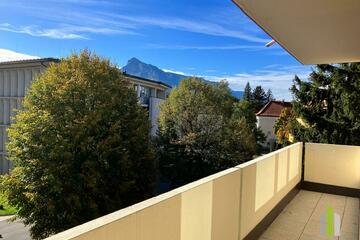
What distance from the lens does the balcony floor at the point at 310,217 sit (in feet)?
12.5

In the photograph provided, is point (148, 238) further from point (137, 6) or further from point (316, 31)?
point (137, 6)

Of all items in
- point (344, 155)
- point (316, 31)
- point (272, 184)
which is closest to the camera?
point (316, 31)

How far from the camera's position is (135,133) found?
13148 mm

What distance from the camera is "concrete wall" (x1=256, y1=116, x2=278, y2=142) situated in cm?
3675

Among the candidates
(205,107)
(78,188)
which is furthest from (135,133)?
(205,107)

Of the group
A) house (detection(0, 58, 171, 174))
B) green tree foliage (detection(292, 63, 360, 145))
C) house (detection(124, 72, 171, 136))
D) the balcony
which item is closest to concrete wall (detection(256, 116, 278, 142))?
house (detection(124, 72, 171, 136))

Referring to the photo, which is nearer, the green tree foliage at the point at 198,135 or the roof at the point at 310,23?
the roof at the point at 310,23

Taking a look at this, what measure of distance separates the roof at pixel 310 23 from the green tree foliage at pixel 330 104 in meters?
8.09

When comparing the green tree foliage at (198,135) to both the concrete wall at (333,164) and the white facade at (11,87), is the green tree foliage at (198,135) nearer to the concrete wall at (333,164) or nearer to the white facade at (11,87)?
the white facade at (11,87)

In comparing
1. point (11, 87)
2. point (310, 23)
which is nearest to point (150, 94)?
point (11, 87)

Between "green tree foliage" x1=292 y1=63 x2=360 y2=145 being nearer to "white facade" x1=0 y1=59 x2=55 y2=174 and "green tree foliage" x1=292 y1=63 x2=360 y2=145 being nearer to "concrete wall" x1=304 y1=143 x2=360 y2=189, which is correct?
"concrete wall" x1=304 y1=143 x2=360 y2=189

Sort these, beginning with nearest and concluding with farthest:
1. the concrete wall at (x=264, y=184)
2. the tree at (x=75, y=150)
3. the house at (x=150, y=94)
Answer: the concrete wall at (x=264, y=184) < the tree at (x=75, y=150) < the house at (x=150, y=94)

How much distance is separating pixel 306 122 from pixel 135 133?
716 centimetres

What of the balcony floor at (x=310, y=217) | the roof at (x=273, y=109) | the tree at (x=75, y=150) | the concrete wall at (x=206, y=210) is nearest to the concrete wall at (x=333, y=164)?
the balcony floor at (x=310, y=217)
